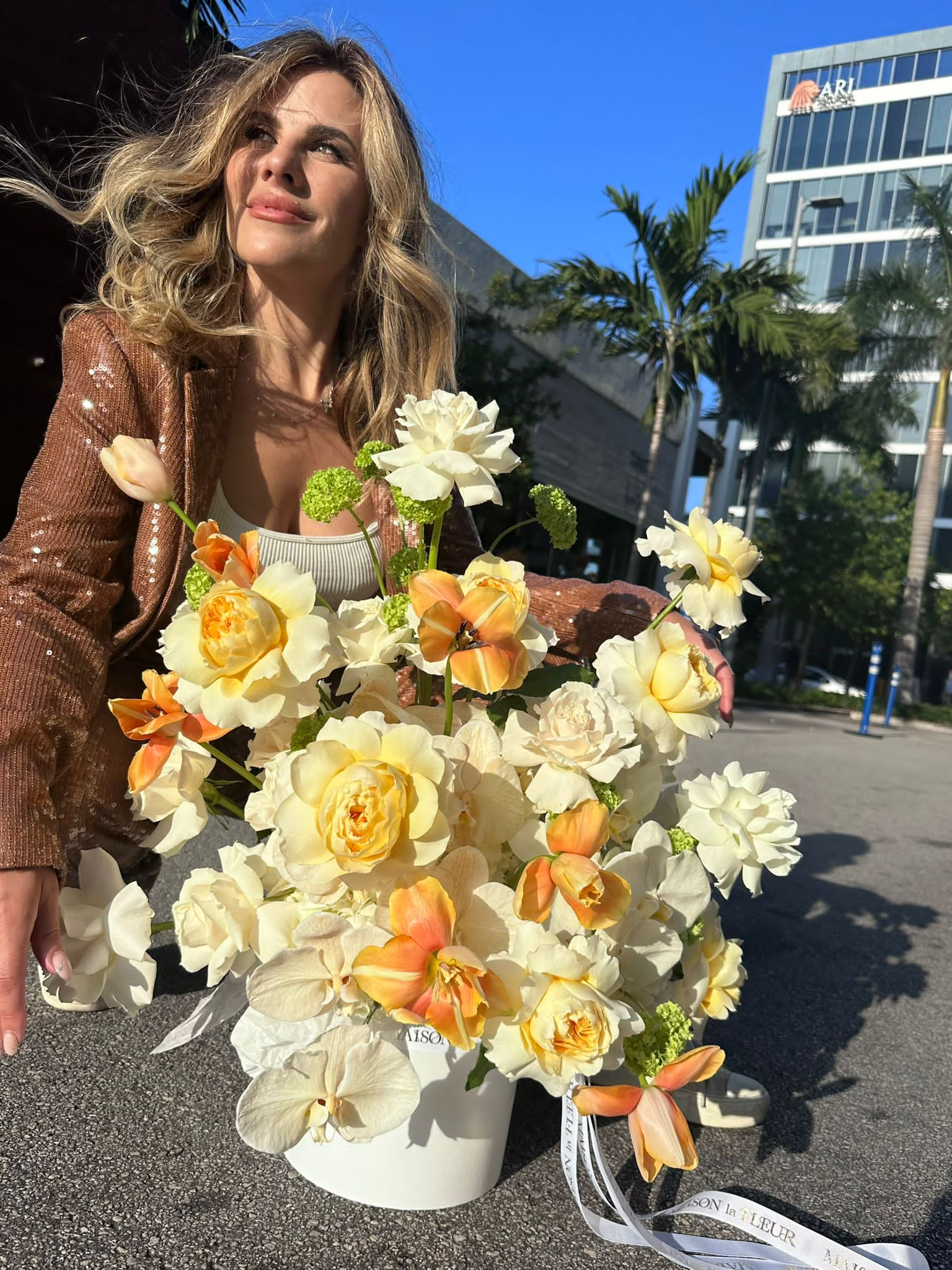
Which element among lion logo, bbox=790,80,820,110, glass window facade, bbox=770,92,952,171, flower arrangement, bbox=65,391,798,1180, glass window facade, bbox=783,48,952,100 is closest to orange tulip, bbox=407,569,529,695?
flower arrangement, bbox=65,391,798,1180

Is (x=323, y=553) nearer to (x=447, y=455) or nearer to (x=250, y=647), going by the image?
(x=447, y=455)

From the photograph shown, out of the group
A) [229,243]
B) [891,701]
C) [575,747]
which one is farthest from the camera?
[891,701]

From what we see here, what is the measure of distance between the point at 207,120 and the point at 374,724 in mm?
1455

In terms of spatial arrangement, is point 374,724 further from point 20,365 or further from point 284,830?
point 20,365

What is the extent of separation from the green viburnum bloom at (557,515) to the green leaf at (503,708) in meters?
0.17

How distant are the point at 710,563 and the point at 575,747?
0.28 m

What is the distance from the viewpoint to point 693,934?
1.03m

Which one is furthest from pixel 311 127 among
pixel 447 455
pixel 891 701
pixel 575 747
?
pixel 891 701

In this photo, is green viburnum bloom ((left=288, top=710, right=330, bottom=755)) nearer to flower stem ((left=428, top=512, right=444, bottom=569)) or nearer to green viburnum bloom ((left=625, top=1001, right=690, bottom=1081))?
flower stem ((left=428, top=512, right=444, bottom=569))

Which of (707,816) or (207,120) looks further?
(207,120)

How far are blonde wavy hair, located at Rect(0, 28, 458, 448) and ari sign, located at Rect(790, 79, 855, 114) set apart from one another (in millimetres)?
49279

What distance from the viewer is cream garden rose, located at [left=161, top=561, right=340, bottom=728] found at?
78 cm

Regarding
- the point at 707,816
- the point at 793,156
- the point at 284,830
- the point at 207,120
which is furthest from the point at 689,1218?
the point at 793,156

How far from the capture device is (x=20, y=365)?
13.1ft
